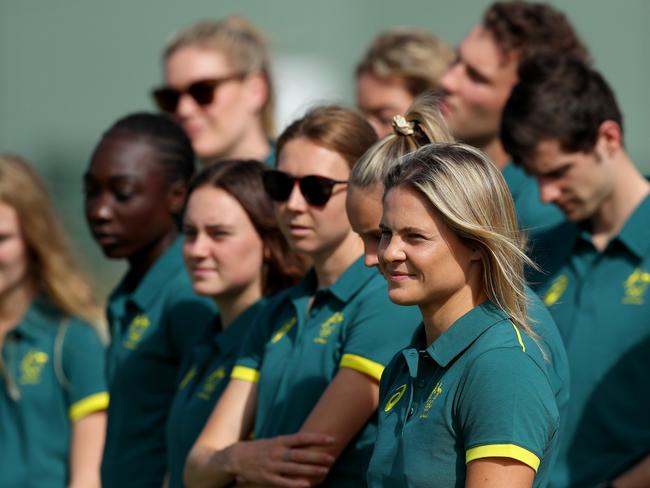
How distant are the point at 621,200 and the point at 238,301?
1359 millimetres

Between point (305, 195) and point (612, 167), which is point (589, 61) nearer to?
point (612, 167)

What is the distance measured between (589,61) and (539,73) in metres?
0.60

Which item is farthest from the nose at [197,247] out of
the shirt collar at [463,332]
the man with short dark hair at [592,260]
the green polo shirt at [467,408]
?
the shirt collar at [463,332]

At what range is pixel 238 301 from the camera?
4559mm

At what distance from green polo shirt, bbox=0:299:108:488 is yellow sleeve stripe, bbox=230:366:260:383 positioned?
4.63ft

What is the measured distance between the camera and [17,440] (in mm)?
5465

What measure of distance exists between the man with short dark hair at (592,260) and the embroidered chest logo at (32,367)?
219cm

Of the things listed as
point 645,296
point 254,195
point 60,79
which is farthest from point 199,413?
point 60,79

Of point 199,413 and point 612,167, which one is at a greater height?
point 612,167

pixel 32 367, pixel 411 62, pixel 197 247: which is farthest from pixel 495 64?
pixel 32 367

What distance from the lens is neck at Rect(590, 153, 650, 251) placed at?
442 cm

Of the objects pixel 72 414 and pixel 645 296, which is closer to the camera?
pixel 645 296

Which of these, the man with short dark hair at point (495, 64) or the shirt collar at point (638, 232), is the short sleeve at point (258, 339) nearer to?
the shirt collar at point (638, 232)

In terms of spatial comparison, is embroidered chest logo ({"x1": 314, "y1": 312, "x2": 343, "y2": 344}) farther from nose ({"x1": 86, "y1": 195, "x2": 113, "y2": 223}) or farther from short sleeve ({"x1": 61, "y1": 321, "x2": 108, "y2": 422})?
short sleeve ({"x1": 61, "y1": 321, "x2": 108, "y2": 422})
